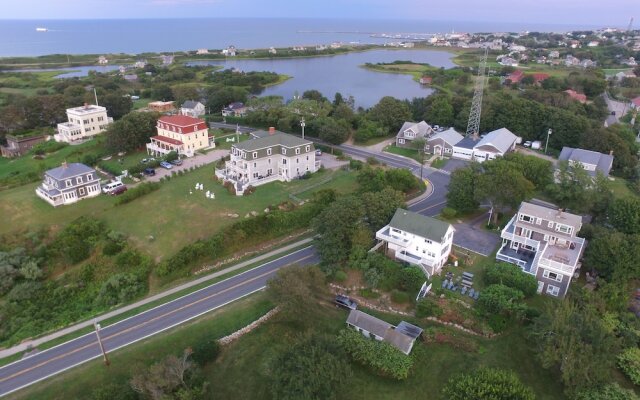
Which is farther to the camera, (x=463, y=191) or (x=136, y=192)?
(x=136, y=192)

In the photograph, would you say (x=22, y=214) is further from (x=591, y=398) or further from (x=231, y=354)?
(x=591, y=398)

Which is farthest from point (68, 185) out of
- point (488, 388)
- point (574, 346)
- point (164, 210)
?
point (574, 346)

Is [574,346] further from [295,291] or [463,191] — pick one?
[463,191]

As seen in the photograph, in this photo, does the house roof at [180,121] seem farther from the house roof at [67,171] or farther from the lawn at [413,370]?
the lawn at [413,370]

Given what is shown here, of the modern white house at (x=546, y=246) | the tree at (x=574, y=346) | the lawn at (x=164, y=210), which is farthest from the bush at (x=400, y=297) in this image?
the lawn at (x=164, y=210)

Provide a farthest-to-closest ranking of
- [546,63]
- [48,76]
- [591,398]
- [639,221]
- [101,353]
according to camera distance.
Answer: [546,63]
[48,76]
[639,221]
[101,353]
[591,398]

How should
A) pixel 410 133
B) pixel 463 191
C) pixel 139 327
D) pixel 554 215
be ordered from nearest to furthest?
pixel 139 327, pixel 554 215, pixel 463 191, pixel 410 133

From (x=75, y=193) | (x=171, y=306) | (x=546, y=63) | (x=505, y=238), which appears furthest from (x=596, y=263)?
(x=546, y=63)
